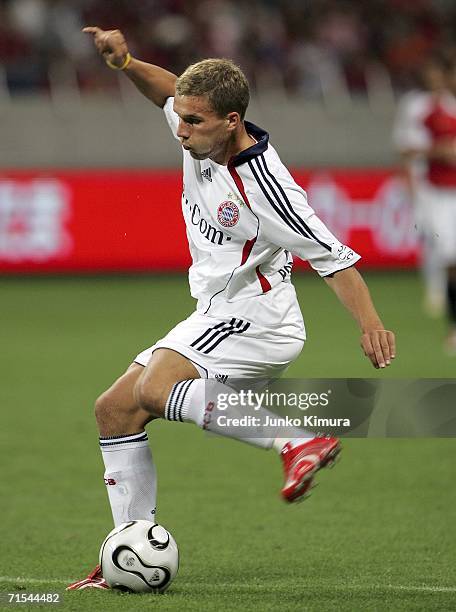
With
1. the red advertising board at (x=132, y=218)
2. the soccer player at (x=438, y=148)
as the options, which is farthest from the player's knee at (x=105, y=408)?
the red advertising board at (x=132, y=218)

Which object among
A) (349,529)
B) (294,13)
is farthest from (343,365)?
(294,13)

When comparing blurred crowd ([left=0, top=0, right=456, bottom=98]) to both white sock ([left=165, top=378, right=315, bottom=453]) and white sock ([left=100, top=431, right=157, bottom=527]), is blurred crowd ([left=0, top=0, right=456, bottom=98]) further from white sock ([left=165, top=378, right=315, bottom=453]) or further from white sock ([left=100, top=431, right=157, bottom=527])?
white sock ([left=165, top=378, right=315, bottom=453])

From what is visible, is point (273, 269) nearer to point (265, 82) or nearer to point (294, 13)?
point (265, 82)

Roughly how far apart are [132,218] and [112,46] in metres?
11.9

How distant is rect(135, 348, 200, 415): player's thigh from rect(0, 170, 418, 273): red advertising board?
37.9 feet

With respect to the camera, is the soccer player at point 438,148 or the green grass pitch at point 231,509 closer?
the green grass pitch at point 231,509

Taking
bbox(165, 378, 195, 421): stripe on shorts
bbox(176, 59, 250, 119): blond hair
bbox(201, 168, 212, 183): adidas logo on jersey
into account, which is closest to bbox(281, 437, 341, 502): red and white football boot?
bbox(165, 378, 195, 421): stripe on shorts

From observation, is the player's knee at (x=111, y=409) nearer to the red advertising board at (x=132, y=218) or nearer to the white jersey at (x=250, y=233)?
the white jersey at (x=250, y=233)

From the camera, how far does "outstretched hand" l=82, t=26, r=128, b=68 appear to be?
15.6 ft

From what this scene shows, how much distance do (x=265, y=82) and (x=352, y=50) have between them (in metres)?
1.56

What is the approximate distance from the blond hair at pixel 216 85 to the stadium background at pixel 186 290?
1.65 metres

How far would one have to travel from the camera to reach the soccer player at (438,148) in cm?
1111

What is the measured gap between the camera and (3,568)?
4621 mm

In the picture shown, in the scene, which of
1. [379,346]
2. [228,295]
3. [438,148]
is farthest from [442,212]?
[379,346]
